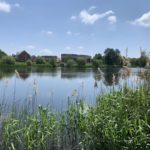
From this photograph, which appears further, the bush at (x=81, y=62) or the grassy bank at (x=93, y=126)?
the bush at (x=81, y=62)

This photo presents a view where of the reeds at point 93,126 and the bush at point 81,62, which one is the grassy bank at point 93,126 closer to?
the reeds at point 93,126

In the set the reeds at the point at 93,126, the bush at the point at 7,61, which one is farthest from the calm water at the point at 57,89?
the bush at the point at 7,61

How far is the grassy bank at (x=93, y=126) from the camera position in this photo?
560cm

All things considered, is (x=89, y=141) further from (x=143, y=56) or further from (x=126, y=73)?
(x=143, y=56)

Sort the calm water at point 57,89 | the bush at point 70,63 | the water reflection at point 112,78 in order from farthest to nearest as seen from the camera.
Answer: the bush at point 70,63, the calm water at point 57,89, the water reflection at point 112,78

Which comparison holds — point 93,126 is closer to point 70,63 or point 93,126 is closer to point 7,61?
point 7,61

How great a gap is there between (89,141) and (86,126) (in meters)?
0.47

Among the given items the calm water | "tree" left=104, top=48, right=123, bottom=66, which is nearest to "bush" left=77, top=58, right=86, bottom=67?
"tree" left=104, top=48, right=123, bottom=66

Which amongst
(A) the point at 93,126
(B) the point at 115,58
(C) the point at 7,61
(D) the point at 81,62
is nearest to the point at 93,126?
(A) the point at 93,126

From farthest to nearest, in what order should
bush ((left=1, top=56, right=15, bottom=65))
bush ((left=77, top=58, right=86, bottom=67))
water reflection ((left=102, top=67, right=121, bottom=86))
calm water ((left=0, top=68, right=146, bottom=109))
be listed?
bush ((left=77, top=58, right=86, bottom=67)), bush ((left=1, top=56, right=15, bottom=65)), calm water ((left=0, top=68, right=146, bottom=109)), water reflection ((left=102, top=67, right=121, bottom=86))

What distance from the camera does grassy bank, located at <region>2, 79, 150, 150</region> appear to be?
5598mm

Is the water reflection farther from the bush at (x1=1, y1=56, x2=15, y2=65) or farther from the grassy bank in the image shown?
the bush at (x1=1, y1=56, x2=15, y2=65)

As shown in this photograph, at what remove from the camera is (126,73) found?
7.28 m

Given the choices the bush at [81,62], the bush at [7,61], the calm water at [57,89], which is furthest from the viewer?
the bush at [81,62]
